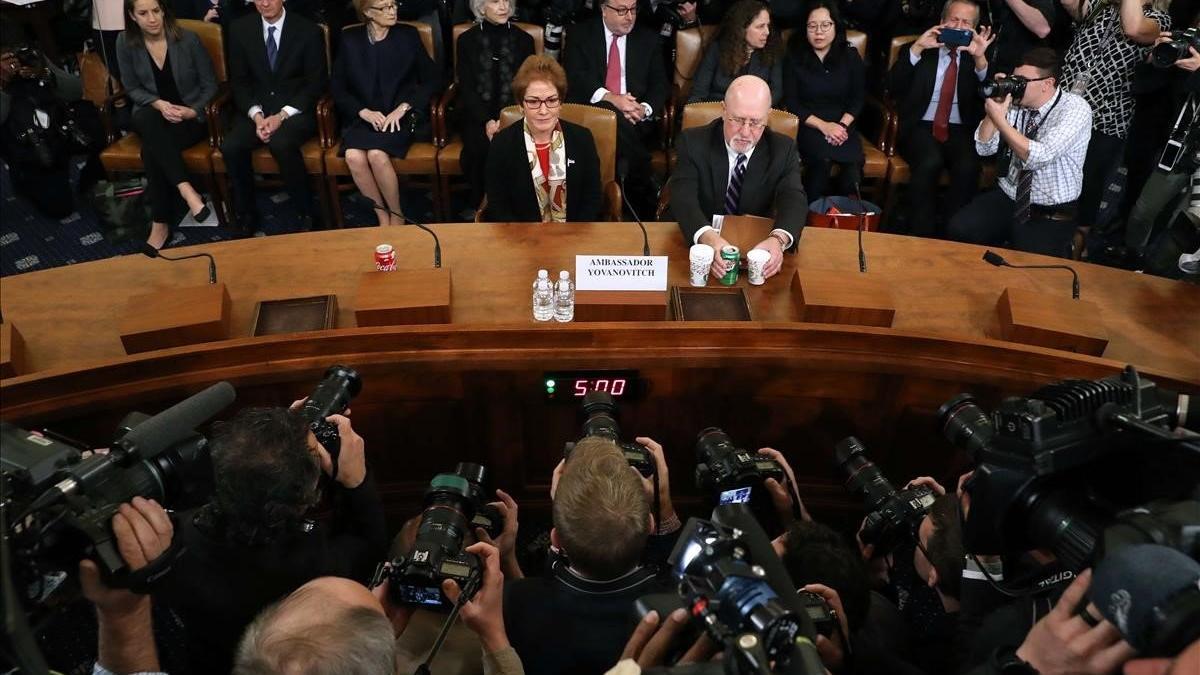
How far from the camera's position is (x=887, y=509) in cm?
202

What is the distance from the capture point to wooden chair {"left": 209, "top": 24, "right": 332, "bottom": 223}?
4.04 m

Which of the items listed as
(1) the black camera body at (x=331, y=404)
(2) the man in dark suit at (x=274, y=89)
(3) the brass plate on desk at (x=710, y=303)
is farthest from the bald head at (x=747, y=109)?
(2) the man in dark suit at (x=274, y=89)

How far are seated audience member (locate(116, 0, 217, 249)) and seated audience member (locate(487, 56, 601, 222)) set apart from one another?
1606 mm

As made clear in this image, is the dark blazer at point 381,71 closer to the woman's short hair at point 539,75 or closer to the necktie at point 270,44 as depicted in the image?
the necktie at point 270,44

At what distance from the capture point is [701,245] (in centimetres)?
272

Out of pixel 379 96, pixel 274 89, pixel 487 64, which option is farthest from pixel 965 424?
pixel 274 89

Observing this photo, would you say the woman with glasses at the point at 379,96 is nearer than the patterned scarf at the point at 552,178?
No

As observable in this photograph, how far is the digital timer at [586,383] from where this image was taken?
2473mm

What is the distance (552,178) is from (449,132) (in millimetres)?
1044

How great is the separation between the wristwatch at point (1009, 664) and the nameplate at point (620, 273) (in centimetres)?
141

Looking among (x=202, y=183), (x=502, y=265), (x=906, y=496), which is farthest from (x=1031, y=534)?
(x=202, y=183)

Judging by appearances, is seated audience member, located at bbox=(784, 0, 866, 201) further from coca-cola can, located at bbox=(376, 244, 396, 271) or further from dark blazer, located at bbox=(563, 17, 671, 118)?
coca-cola can, located at bbox=(376, 244, 396, 271)

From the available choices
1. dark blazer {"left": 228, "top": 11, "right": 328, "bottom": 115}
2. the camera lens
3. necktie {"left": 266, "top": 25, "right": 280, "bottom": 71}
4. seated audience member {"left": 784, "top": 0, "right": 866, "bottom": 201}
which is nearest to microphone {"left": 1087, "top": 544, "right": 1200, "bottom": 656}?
the camera lens

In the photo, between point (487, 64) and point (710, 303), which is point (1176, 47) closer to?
point (710, 303)
